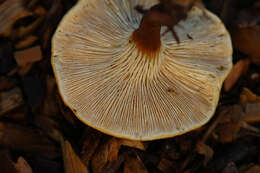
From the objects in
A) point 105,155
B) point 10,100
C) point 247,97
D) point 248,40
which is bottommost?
point 247,97

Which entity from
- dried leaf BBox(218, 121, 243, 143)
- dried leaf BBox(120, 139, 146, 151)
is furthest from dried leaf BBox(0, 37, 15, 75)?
dried leaf BBox(218, 121, 243, 143)

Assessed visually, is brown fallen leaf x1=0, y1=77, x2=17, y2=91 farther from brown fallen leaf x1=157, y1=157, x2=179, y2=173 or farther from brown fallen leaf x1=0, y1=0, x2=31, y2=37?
brown fallen leaf x1=157, y1=157, x2=179, y2=173

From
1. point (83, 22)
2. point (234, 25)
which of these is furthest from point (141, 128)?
point (234, 25)

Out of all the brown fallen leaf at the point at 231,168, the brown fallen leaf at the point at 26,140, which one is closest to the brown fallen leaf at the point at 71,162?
the brown fallen leaf at the point at 26,140

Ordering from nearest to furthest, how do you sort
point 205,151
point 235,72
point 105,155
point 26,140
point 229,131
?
point 105,155
point 26,140
point 205,151
point 229,131
point 235,72

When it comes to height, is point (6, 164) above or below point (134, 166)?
above

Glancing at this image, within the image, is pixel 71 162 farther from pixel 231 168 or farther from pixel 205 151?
pixel 231 168


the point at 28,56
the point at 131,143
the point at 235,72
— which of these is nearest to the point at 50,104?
the point at 28,56
